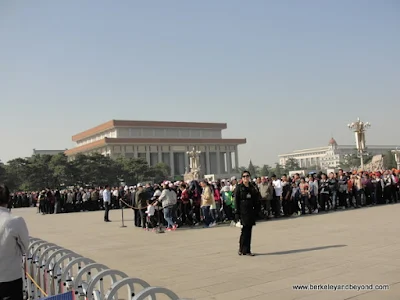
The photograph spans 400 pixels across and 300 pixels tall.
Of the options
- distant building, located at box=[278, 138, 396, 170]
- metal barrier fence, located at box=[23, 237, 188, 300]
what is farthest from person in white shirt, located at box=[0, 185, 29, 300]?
distant building, located at box=[278, 138, 396, 170]

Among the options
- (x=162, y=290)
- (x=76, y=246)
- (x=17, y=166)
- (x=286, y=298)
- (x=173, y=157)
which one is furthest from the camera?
(x=173, y=157)

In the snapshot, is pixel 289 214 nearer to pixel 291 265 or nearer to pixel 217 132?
pixel 291 265

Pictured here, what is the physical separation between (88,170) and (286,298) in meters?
61.1

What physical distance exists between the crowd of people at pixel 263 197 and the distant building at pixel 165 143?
78.0m

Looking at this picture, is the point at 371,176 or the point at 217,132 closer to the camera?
the point at 371,176

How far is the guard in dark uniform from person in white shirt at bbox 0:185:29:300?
17.1 feet

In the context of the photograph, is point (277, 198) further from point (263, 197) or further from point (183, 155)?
point (183, 155)

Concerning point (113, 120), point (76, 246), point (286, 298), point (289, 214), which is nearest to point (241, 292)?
point (286, 298)

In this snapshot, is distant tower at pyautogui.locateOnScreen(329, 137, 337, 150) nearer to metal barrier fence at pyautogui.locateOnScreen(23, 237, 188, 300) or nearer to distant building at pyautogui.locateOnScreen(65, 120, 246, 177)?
distant building at pyautogui.locateOnScreen(65, 120, 246, 177)

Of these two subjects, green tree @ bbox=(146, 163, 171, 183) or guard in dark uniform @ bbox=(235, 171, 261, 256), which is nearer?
guard in dark uniform @ bbox=(235, 171, 261, 256)

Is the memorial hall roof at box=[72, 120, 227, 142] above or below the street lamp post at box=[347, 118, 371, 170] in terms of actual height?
above

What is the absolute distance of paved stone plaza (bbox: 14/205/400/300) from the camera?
575cm

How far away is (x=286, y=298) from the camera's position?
205 inches

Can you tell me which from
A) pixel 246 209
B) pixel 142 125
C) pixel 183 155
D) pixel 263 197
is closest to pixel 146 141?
pixel 142 125
